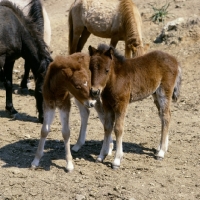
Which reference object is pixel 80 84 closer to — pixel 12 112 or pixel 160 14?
pixel 12 112

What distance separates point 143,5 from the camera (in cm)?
1240

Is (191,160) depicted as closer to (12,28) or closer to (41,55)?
(41,55)

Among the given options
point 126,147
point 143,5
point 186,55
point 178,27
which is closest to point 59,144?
point 126,147

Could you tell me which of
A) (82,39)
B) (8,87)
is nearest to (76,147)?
(8,87)

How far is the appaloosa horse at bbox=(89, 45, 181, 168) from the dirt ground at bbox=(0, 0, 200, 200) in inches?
10.2

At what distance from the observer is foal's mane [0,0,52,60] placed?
7.11 metres

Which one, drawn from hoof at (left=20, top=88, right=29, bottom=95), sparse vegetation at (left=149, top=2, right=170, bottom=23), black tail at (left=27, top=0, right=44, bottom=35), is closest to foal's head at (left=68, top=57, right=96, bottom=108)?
black tail at (left=27, top=0, right=44, bottom=35)

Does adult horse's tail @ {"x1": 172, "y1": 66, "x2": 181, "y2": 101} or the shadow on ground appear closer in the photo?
the shadow on ground

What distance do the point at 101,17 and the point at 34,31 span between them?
8.94 ft

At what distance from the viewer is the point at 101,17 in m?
9.71

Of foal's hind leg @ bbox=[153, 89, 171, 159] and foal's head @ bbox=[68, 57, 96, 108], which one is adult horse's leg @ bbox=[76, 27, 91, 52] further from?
foal's head @ bbox=[68, 57, 96, 108]

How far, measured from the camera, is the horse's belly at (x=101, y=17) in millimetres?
9539

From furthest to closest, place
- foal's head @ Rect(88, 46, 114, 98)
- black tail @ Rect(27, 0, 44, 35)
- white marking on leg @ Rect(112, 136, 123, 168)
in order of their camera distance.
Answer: black tail @ Rect(27, 0, 44, 35)
white marking on leg @ Rect(112, 136, 123, 168)
foal's head @ Rect(88, 46, 114, 98)

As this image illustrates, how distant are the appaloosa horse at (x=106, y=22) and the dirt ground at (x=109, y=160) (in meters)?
1.41
